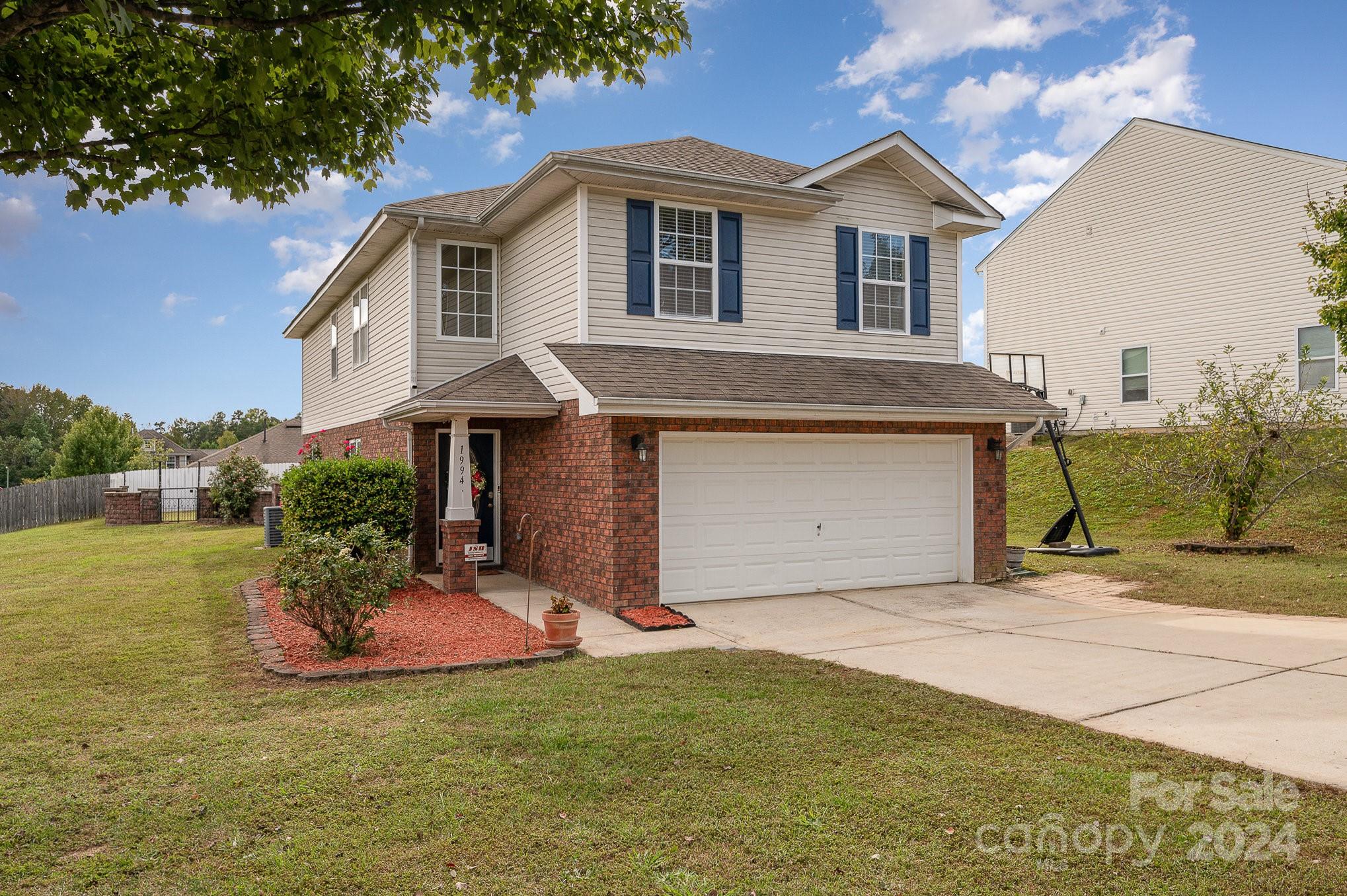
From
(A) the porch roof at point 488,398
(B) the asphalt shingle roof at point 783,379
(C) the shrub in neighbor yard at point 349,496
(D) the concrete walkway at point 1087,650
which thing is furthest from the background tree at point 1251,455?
(C) the shrub in neighbor yard at point 349,496

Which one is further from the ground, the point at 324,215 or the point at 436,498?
the point at 324,215

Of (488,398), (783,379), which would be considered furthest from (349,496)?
(783,379)

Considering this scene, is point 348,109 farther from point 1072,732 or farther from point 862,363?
point 862,363

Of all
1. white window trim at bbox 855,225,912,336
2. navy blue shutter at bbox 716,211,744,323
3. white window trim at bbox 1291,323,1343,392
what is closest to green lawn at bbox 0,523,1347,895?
navy blue shutter at bbox 716,211,744,323

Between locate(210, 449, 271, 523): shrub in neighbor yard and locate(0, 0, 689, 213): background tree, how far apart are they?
2037cm

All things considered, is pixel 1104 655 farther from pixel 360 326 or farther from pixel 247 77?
pixel 360 326

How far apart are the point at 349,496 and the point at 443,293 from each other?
3.76 meters

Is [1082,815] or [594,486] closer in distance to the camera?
[1082,815]

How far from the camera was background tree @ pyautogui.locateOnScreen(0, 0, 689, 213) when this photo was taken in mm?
4656

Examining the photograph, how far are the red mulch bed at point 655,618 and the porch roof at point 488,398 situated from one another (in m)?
3.07

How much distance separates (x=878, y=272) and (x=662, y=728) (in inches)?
374

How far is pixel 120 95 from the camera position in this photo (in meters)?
5.32

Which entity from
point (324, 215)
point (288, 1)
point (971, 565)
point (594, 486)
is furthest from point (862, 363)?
point (324, 215)

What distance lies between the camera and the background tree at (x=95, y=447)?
1769 inches
